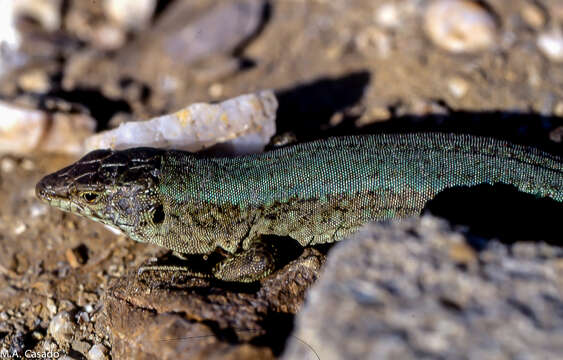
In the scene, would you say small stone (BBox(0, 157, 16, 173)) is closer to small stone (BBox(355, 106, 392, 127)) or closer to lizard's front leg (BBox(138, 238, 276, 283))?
lizard's front leg (BBox(138, 238, 276, 283))

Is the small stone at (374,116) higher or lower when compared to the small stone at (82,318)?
higher

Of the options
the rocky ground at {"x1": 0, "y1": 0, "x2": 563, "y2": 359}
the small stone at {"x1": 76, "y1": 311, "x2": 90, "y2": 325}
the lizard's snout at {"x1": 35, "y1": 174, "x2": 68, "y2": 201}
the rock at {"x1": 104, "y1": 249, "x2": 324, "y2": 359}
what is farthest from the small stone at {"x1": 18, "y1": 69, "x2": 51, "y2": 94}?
the rock at {"x1": 104, "y1": 249, "x2": 324, "y2": 359}

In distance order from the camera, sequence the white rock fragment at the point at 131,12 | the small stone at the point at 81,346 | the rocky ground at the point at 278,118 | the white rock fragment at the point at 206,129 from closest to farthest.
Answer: the rocky ground at the point at 278,118 < the small stone at the point at 81,346 < the white rock fragment at the point at 206,129 < the white rock fragment at the point at 131,12

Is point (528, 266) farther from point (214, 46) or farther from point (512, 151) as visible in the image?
point (214, 46)

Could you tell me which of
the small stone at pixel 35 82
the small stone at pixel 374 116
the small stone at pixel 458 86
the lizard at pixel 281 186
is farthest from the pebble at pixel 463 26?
the small stone at pixel 35 82

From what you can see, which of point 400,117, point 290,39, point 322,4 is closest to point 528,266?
point 400,117

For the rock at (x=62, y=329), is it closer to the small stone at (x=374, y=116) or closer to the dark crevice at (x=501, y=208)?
the dark crevice at (x=501, y=208)
